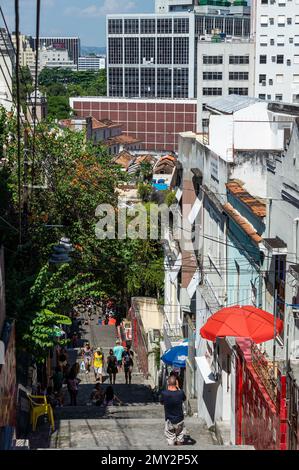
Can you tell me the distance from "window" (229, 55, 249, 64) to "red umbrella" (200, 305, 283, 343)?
8586 centimetres

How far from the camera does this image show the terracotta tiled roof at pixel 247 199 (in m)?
16.8

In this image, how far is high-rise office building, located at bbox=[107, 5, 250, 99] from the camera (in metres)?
142

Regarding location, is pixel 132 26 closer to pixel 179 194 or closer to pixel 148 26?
pixel 148 26

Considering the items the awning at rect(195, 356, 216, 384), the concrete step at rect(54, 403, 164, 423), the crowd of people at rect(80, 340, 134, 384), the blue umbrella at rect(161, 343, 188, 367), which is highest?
the awning at rect(195, 356, 216, 384)

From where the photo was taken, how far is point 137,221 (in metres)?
31.7

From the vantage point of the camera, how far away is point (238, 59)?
325 ft

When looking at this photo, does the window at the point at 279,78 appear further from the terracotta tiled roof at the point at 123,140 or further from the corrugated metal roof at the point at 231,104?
the corrugated metal roof at the point at 231,104

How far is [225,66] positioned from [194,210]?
76.8m

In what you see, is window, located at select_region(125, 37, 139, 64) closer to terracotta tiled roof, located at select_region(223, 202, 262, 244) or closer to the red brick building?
the red brick building

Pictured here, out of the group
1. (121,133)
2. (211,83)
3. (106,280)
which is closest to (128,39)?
(121,133)

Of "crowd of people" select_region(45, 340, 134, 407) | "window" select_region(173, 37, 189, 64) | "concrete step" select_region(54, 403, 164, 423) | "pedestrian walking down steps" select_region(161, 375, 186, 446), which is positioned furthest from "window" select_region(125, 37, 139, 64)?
"pedestrian walking down steps" select_region(161, 375, 186, 446)

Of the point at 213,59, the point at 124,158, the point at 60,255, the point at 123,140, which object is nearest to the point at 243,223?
the point at 60,255

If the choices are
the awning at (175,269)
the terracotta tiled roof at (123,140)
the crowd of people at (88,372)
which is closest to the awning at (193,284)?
the awning at (175,269)

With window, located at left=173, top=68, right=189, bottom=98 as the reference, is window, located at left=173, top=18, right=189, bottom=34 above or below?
above
